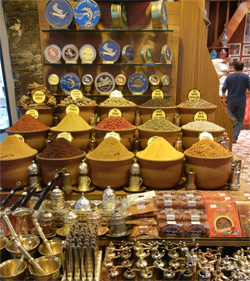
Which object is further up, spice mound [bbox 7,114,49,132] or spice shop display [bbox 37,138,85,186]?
spice mound [bbox 7,114,49,132]

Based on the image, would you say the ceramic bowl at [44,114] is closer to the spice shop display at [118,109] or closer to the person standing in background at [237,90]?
the spice shop display at [118,109]

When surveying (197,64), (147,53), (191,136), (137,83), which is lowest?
(191,136)

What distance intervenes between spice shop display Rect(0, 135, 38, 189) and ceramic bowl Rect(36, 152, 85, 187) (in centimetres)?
9

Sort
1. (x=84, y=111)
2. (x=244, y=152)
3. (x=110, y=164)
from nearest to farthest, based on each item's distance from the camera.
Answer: (x=110, y=164)
(x=84, y=111)
(x=244, y=152)

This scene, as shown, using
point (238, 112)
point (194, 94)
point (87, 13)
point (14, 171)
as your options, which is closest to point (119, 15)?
point (87, 13)

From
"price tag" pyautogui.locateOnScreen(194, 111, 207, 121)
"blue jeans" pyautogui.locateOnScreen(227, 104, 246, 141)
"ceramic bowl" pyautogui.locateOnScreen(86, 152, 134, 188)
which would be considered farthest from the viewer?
"blue jeans" pyautogui.locateOnScreen(227, 104, 246, 141)

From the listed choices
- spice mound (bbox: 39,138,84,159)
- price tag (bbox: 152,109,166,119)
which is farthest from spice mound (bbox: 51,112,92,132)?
price tag (bbox: 152,109,166,119)

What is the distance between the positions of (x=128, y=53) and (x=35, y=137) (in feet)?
3.96

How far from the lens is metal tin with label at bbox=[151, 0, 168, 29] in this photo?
228cm

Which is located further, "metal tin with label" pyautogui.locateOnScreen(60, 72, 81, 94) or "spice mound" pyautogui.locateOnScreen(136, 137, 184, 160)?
"metal tin with label" pyautogui.locateOnScreen(60, 72, 81, 94)

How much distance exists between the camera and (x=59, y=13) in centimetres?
238

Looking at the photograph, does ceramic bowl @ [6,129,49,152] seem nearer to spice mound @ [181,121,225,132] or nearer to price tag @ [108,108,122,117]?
price tag @ [108,108,122,117]

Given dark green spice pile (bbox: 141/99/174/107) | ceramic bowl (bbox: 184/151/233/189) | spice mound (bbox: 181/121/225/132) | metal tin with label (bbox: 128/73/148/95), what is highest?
metal tin with label (bbox: 128/73/148/95)

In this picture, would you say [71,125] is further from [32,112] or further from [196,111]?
[196,111]
